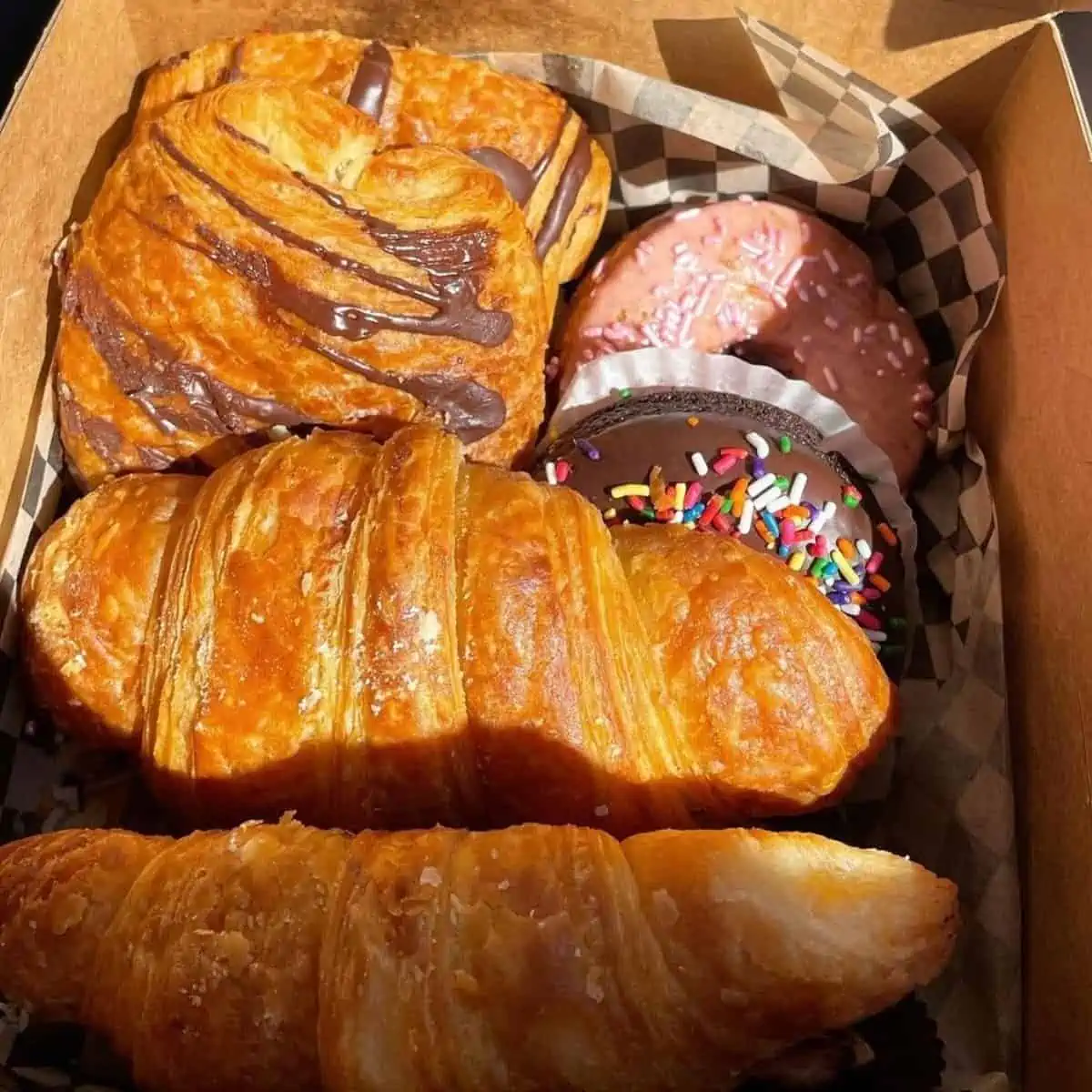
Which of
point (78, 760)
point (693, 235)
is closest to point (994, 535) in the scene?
point (693, 235)

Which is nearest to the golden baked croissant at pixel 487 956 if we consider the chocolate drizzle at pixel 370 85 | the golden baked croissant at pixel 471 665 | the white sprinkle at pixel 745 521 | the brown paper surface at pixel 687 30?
the golden baked croissant at pixel 471 665

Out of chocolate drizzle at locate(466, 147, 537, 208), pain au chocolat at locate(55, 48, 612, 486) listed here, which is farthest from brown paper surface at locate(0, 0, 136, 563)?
chocolate drizzle at locate(466, 147, 537, 208)

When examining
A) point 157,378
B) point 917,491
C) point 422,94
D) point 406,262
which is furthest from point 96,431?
point 917,491

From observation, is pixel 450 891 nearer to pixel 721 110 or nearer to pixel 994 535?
pixel 994 535


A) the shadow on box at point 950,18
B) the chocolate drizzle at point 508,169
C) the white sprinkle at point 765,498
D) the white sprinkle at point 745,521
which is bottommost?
the white sprinkle at point 745,521

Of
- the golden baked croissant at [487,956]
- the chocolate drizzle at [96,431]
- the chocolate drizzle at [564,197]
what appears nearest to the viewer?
the golden baked croissant at [487,956]

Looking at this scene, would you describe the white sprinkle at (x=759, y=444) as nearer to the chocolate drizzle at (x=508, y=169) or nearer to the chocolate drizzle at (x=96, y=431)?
the chocolate drizzle at (x=508, y=169)
